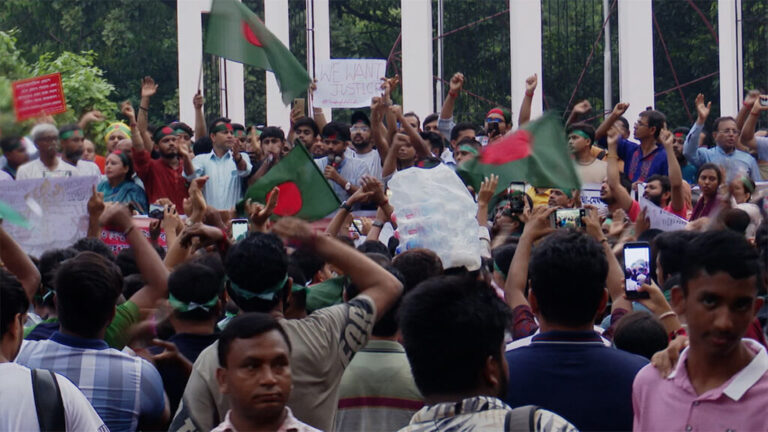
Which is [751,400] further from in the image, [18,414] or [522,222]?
[522,222]

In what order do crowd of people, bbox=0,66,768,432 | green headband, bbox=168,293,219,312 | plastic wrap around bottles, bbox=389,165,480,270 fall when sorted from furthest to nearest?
plastic wrap around bottles, bbox=389,165,480,270 → green headband, bbox=168,293,219,312 → crowd of people, bbox=0,66,768,432

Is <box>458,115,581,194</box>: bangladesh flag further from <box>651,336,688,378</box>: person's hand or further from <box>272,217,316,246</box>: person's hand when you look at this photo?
<box>651,336,688,378</box>: person's hand

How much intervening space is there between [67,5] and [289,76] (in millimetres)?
26428

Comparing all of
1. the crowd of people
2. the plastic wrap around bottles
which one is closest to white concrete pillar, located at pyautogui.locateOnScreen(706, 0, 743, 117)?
the crowd of people

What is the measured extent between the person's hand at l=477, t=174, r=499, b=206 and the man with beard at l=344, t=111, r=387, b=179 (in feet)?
13.7

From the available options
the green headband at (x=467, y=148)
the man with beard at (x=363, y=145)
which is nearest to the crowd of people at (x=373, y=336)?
the green headband at (x=467, y=148)

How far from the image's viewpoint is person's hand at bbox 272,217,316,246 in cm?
388

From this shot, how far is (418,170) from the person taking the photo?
19.5ft

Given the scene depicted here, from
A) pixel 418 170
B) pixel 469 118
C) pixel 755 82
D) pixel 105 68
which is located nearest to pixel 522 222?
pixel 418 170

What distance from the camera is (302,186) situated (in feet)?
17.2

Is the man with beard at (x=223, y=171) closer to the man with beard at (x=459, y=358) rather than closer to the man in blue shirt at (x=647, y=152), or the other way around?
the man in blue shirt at (x=647, y=152)

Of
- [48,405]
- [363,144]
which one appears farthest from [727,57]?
[48,405]

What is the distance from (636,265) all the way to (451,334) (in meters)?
2.46

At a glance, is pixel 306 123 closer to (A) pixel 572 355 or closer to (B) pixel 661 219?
(B) pixel 661 219
